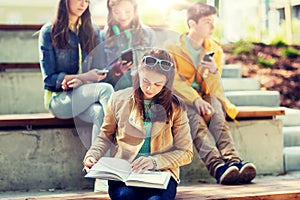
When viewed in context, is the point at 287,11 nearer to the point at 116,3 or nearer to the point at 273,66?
the point at 273,66

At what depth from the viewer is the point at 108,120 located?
3.03m

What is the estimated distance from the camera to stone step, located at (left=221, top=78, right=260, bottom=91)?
5246 mm

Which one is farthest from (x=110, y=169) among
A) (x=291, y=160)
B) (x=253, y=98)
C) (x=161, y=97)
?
(x=253, y=98)

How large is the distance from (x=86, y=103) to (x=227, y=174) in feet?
3.13

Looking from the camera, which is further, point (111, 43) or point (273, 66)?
point (273, 66)

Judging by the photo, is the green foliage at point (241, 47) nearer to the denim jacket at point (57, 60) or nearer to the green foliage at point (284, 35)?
the green foliage at point (284, 35)

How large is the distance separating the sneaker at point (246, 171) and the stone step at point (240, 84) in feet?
5.95

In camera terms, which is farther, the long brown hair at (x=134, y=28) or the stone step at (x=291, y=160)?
the stone step at (x=291, y=160)

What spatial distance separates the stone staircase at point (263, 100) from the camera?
4137 millimetres

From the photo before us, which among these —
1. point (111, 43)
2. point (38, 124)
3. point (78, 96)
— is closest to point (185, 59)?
point (111, 43)

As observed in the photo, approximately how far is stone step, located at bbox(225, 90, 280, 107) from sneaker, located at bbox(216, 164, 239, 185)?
4.51ft

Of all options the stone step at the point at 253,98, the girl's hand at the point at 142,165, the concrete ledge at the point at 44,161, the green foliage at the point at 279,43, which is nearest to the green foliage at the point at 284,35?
the green foliage at the point at 279,43

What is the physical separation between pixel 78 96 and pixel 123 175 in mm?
825

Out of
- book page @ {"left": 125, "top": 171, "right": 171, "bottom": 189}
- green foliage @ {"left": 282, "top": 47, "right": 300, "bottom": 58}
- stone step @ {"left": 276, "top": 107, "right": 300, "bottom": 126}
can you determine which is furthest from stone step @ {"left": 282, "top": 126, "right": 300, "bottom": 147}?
green foliage @ {"left": 282, "top": 47, "right": 300, "bottom": 58}
